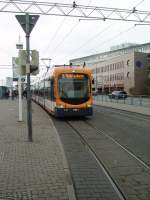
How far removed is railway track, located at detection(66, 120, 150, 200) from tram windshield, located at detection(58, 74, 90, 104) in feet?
27.5

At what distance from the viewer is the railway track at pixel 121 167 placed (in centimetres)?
654

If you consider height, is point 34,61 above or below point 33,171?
above

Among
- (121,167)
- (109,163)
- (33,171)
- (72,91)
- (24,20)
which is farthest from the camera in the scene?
(72,91)

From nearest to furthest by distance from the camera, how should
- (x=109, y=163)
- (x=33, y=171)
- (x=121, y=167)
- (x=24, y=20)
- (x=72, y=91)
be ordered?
(x=33, y=171), (x=121, y=167), (x=109, y=163), (x=24, y=20), (x=72, y=91)

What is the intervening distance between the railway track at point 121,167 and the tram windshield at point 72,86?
8.37 meters

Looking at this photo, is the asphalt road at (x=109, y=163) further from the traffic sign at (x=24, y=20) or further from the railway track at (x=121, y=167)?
the traffic sign at (x=24, y=20)

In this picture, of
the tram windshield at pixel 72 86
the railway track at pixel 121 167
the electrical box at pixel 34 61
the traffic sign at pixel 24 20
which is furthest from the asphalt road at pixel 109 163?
the tram windshield at pixel 72 86

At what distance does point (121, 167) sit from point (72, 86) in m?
13.5

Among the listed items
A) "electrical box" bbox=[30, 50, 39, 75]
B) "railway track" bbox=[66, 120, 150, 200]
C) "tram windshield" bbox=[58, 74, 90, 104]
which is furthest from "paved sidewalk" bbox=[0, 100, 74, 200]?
"tram windshield" bbox=[58, 74, 90, 104]

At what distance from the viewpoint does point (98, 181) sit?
7.20 meters

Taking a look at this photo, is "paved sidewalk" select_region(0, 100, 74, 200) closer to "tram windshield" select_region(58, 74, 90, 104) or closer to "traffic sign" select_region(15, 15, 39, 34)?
"traffic sign" select_region(15, 15, 39, 34)

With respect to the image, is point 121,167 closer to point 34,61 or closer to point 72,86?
point 34,61

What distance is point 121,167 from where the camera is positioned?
8.51 m

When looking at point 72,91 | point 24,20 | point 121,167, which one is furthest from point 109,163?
point 72,91
